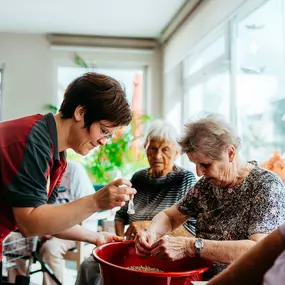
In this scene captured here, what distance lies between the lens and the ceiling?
3.96 m

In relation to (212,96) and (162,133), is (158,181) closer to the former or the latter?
(162,133)

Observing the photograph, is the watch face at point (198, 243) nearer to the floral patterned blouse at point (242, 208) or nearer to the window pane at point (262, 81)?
the floral patterned blouse at point (242, 208)

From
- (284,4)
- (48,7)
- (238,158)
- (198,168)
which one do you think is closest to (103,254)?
(198,168)

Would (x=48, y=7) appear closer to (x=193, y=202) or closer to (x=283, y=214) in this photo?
(x=193, y=202)

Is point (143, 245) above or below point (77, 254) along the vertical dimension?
above

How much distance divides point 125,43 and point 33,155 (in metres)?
4.05

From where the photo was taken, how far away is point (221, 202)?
166cm

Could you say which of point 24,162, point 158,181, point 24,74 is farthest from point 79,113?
point 24,74

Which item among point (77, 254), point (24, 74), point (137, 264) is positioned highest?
point (24, 74)

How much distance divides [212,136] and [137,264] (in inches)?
22.7

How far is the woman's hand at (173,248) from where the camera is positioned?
147 cm

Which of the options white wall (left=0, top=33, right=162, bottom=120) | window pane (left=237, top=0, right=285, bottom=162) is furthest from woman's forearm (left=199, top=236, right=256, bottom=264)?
white wall (left=0, top=33, right=162, bottom=120)

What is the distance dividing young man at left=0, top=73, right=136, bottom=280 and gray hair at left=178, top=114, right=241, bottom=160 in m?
0.35

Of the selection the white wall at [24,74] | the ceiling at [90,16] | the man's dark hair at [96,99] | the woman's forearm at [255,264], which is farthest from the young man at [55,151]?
the white wall at [24,74]
